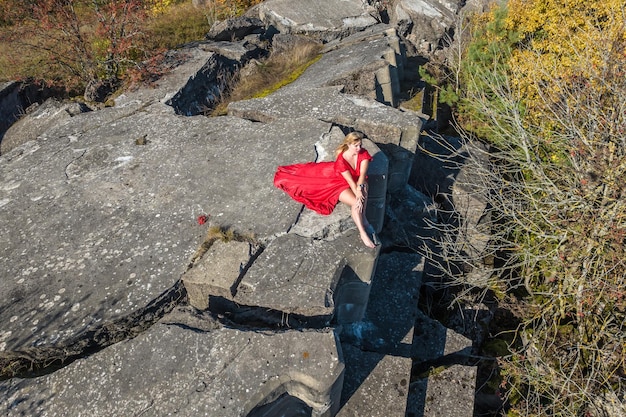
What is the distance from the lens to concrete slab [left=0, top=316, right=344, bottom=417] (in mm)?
3002

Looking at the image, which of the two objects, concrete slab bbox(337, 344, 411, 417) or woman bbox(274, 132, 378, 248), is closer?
concrete slab bbox(337, 344, 411, 417)

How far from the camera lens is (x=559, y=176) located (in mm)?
4699

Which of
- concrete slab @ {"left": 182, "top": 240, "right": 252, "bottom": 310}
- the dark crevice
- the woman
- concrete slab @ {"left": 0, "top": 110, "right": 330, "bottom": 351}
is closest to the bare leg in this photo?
the woman

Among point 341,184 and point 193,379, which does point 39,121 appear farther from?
point 193,379

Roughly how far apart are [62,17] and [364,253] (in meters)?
6.53

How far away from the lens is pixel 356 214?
4.00m

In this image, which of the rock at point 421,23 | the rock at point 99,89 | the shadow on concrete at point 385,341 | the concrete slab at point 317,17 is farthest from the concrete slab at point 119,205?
the rock at point 421,23

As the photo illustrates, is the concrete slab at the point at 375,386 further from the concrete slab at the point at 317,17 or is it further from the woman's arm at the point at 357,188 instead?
the concrete slab at the point at 317,17

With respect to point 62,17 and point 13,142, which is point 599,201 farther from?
point 62,17

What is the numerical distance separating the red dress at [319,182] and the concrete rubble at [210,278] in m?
0.10

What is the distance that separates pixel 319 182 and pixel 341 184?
0.71 ft

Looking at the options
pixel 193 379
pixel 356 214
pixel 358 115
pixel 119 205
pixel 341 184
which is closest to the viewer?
pixel 193 379

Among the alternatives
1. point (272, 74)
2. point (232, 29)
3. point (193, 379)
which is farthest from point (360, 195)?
point (232, 29)

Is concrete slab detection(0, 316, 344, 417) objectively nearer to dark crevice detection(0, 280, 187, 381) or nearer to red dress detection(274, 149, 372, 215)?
dark crevice detection(0, 280, 187, 381)
